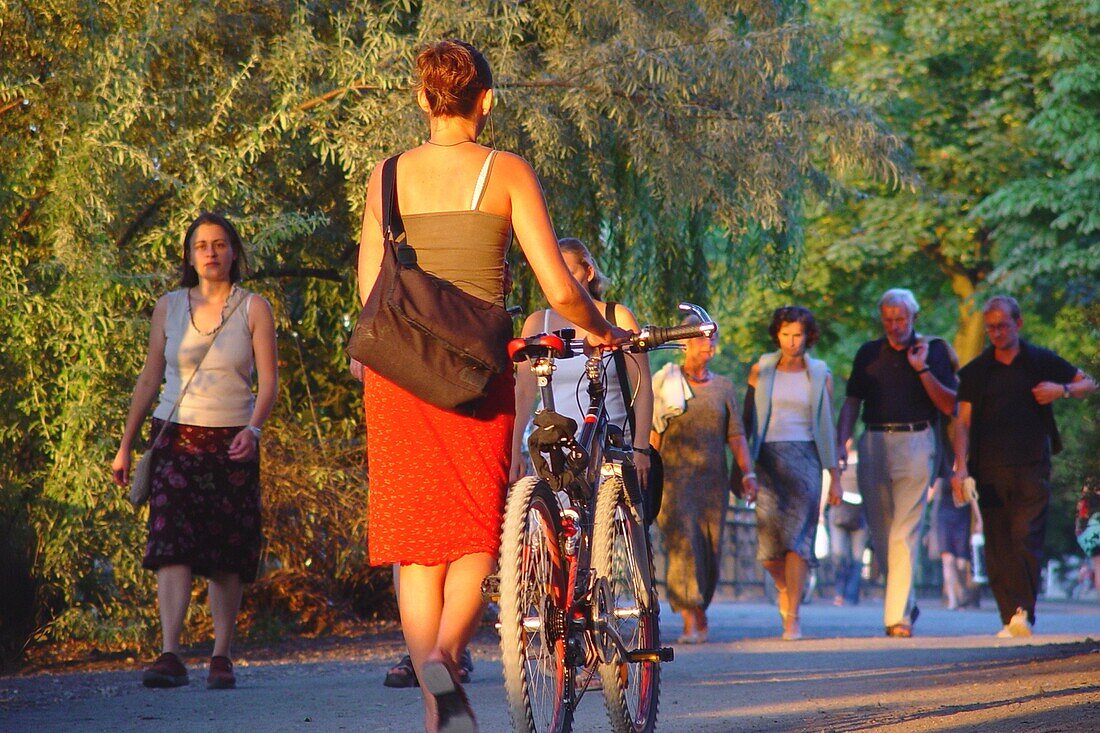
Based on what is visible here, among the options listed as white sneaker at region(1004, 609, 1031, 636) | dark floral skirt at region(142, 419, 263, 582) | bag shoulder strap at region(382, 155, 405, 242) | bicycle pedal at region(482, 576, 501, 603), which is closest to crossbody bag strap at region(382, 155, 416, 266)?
bag shoulder strap at region(382, 155, 405, 242)

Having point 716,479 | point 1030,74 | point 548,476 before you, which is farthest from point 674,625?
point 1030,74

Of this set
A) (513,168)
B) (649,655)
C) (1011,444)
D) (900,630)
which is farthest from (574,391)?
(900,630)

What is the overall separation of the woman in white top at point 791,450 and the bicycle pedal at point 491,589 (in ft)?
24.3

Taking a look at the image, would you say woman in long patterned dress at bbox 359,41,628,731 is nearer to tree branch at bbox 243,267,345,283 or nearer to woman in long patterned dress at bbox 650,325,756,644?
tree branch at bbox 243,267,345,283

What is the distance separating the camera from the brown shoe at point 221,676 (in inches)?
317

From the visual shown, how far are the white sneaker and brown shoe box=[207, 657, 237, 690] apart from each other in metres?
6.18

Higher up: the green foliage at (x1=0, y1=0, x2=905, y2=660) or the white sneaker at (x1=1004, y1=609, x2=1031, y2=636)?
the green foliage at (x1=0, y1=0, x2=905, y2=660)

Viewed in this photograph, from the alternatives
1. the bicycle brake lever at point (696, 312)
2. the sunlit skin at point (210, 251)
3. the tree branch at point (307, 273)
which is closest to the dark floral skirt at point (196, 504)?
the sunlit skin at point (210, 251)

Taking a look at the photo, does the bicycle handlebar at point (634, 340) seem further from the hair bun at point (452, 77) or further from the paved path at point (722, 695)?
the paved path at point (722, 695)

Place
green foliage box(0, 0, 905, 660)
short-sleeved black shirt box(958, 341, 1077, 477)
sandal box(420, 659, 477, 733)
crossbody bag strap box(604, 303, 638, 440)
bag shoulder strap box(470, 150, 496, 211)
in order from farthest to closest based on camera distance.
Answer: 1. short-sleeved black shirt box(958, 341, 1077, 477)
2. green foliage box(0, 0, 905, 660)
3. crossbody bag strap box(604, 303, 638, 440)
4. bag shoulder strap box(470, 150, 496, 211)
5. sandal box(420, 659, 477, 733)

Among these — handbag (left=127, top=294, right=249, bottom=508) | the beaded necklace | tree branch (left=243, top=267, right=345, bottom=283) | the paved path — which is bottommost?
the paved path

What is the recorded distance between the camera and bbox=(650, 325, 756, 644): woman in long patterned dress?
11.7 meters

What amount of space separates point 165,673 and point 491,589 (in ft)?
12.0

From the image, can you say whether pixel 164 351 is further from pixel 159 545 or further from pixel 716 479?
pixel 716 479
